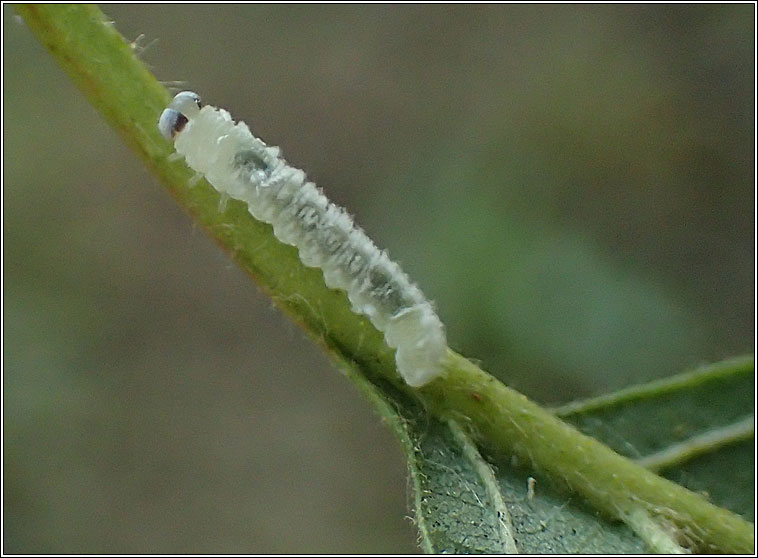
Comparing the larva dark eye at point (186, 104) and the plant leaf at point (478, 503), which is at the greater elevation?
the larva dark eye at point (186, 104)

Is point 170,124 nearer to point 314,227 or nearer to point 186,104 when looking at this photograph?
point 186,104

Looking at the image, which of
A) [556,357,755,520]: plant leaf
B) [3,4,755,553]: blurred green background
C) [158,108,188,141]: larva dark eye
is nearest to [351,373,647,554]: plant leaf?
[556,357,755,520]: plant leaf

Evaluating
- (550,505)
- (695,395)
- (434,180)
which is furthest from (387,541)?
(550,505)

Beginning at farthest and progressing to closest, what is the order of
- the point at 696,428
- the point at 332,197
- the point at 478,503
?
1. the point at 332,197
2. the point at 696,428
3. the point at 478,503

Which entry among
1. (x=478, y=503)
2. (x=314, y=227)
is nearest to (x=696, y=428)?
(x=478, y=503)

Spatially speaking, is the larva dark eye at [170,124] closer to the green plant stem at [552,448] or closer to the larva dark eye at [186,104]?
the larva dark eye at [186,104]

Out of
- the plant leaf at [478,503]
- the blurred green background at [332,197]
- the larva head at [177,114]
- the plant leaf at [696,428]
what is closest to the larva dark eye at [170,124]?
the larva head at [177,114]

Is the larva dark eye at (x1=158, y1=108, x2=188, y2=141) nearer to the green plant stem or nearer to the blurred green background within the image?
the green plant stem

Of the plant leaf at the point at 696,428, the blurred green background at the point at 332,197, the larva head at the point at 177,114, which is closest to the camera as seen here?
the larva head at the point at 177,114
